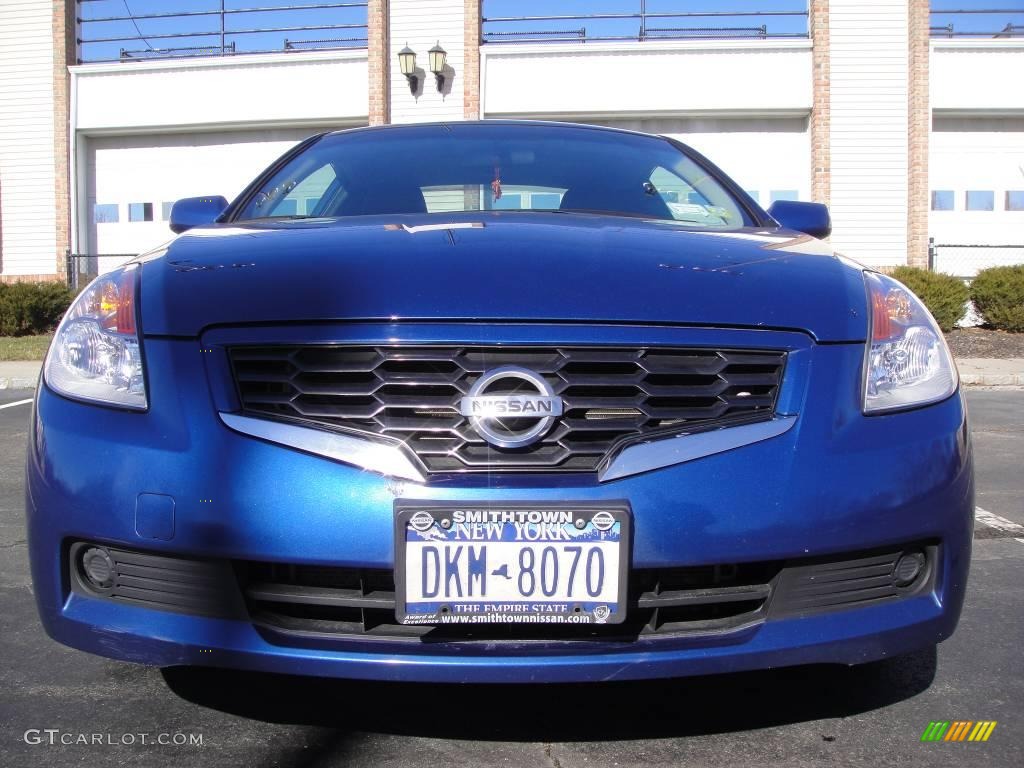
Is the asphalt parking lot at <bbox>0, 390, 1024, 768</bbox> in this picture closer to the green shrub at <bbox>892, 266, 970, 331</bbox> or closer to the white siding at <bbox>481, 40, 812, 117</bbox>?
the green shrub at <bbox>892, 266, 970, 331</bbox>

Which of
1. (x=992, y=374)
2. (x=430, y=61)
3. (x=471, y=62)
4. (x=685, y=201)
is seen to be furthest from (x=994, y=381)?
(x=430, y=61)

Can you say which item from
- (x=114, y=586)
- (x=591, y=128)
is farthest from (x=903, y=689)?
(x=591, y=128)

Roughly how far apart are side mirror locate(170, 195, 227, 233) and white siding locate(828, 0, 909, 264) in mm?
14342

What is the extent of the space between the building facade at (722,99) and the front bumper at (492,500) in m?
14.6

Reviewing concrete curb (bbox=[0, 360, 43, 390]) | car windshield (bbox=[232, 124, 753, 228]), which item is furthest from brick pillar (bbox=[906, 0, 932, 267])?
car windshield (bbox=[232, 124, 753, 228])

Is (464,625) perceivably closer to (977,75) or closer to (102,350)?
(102,350)

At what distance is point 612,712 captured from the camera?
6.39 feet

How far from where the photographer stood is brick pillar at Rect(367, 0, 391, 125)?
15.8 meters

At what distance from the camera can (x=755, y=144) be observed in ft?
52.5

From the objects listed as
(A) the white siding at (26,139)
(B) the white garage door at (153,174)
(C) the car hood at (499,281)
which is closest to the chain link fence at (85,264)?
(B) the white garage door at (153,174)

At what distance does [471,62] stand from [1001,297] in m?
8.87

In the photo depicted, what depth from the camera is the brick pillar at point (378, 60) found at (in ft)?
51.8

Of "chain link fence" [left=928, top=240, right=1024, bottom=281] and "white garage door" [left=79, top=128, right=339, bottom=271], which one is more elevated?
"white garage door" [left=79, top=128, right=339, bottom=271]

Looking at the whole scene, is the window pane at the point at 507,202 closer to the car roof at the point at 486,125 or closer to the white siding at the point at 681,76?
the car roof at the point at 486,125
